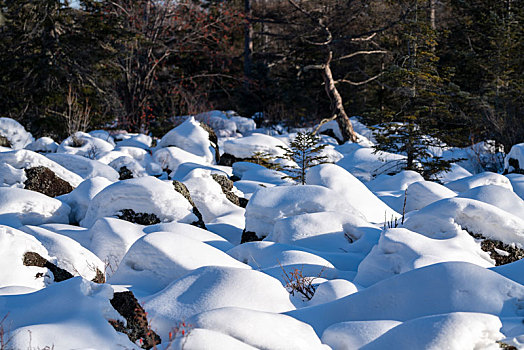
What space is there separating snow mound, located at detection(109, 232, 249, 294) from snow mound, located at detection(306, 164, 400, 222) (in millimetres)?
2498

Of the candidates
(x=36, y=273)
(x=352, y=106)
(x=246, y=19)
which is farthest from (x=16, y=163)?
(x=352, y=106)

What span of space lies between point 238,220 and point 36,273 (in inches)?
110

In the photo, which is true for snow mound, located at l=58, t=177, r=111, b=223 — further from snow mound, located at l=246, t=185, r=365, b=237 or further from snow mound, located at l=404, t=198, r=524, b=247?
snow mound, located at l=404, t=198, r=524, b=247

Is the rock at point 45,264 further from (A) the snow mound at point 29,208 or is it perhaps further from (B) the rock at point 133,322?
(A) the snow mound at point 29,208

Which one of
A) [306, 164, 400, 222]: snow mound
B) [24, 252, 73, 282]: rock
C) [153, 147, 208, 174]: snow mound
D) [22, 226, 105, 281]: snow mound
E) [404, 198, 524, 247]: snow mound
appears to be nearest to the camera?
[24, 252, 73, 282]: rock

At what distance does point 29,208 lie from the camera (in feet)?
18.5

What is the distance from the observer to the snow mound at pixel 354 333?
2.36 m

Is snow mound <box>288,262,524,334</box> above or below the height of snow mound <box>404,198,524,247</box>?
above

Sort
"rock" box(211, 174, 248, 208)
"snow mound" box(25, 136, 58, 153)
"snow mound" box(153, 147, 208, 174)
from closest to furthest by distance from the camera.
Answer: "rock" box(211, 174, 248, 208) → "snow mound" box(153, 147, 208, 174) → "snow mound" box(25, 136, 58, 153)

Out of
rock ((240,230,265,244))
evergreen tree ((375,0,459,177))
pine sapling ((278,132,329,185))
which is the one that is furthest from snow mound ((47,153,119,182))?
evergreen tree ((375,0,459,177))

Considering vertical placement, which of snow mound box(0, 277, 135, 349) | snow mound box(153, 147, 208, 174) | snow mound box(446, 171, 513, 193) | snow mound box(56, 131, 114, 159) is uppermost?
snow mound box(0, 277, 135, 349)

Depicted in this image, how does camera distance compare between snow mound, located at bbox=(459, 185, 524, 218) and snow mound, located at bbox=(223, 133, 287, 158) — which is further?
snow mound, located at bbox=(223, 133, 287, 158)

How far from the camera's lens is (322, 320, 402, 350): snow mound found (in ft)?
7.73

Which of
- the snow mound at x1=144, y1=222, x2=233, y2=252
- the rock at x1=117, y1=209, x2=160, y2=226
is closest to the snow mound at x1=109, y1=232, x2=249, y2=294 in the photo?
the snow mound at x1=144, y1=222, x2=233, y2=252
